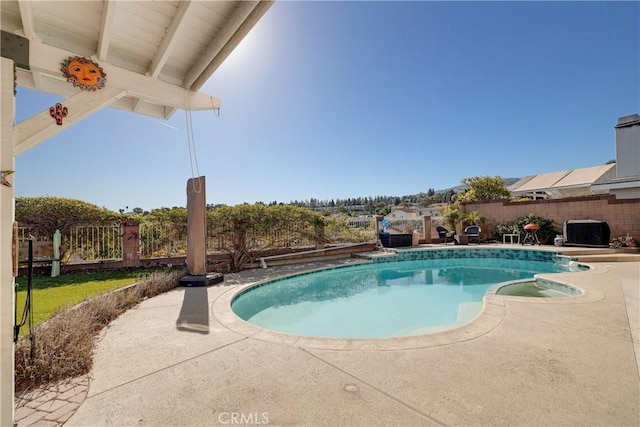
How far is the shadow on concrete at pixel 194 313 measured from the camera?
410cm

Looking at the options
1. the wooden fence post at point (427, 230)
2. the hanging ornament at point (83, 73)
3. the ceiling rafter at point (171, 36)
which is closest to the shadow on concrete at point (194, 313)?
the hanging ornament at point (83, 73)

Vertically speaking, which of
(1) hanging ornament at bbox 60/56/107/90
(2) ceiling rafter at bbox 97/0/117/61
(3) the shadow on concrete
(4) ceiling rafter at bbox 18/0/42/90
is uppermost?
(2) ceiling rafter at bbox 97/0/117/61

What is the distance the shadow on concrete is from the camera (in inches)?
162

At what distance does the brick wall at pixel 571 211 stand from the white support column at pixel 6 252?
760 inches

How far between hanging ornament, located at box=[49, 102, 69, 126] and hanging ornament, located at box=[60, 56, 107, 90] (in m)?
0.57

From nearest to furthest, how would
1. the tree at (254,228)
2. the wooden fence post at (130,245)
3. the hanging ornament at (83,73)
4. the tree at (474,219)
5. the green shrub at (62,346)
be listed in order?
1. the green shrub at (62,346)
2. the hanging ornament at (83,73)
3. the wooden fence post at (130,245)
4. the tree at (254,228)
5. the tree at (474,219)

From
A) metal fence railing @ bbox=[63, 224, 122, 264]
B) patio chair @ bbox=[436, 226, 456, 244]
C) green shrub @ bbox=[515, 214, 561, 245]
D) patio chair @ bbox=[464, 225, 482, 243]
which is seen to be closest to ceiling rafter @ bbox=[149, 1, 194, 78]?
metal fence railing @ bbox=[63, 224, 122, 264]

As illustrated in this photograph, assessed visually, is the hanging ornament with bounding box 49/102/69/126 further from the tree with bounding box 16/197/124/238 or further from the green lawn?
the tree with bounding box 16/197/124/238

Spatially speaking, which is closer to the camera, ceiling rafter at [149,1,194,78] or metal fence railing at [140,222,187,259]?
ceiling rafter at [149,1,194,78]

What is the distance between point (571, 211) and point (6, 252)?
19954mm

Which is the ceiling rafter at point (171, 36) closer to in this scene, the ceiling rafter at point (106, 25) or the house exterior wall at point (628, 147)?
the ceiling rafter at point (106, 25)

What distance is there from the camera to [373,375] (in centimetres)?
270

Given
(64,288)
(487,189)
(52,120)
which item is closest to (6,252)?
(52,120)

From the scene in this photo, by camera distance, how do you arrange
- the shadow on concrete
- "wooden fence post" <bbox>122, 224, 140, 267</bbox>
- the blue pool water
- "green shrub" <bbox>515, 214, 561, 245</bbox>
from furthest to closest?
1. "green shrub" <bbox>515, 214, 561, 245</bbox>
2. "wooden fence post" <bbox>122, 224, 140, 267</bbox>
3. the blue pool water
4. the shadow on concrete
